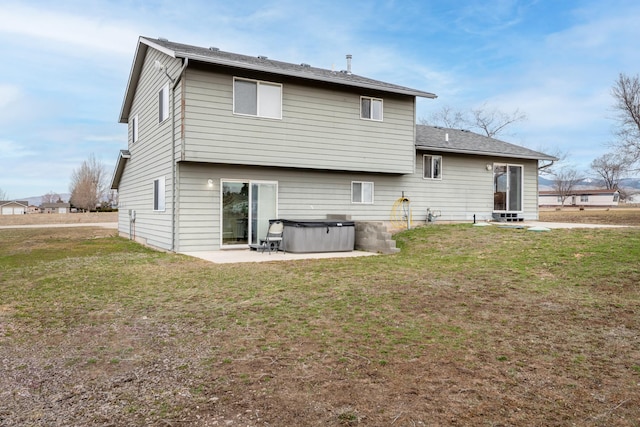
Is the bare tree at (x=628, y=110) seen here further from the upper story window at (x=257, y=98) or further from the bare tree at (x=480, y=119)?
the upper story window at (x=257, y=98)

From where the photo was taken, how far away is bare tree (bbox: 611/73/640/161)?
25594mm

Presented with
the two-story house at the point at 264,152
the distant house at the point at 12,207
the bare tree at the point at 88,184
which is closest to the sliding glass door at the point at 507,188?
the two-story house at the point at 264,152

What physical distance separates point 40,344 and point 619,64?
111ft

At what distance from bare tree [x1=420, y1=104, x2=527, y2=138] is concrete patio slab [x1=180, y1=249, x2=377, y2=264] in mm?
29313

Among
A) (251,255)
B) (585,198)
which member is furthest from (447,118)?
(585,198)

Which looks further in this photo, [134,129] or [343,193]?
[134,129]

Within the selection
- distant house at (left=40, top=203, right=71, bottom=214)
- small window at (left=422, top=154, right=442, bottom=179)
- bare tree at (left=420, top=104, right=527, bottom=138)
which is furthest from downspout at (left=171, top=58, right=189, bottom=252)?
distant house at (left=40, top=203, right=71, bottom=214)

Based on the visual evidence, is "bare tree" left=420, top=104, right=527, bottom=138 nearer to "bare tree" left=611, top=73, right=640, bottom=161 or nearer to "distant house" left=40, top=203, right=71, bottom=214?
"bare tree" left=611, top=73, right=640, bottom=161

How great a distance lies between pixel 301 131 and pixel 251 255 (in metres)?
4.29

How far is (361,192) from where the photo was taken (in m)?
14.7

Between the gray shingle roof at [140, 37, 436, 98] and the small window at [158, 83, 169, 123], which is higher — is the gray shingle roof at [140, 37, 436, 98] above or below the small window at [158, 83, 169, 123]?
above

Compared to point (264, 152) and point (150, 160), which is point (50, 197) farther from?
point (264, 152)

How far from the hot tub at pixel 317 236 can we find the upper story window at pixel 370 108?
→ 4095 mm

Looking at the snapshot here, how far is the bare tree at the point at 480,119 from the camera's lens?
3554cm
